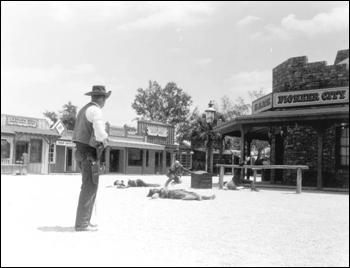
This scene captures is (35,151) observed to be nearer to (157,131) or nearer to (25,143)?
(25,143)

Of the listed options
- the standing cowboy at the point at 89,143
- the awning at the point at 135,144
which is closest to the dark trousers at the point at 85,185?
the standing cowboy at the point at 89,143

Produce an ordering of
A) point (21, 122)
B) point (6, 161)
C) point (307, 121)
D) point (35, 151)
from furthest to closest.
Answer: point (35, 151) < point (21, 122) < point (6, 161) < point (307, 121)

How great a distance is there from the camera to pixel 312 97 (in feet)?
46.0

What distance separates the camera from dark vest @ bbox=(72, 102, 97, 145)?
3998 millimetres

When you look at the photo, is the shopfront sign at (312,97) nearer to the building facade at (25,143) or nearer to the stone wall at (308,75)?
the stone wall at (308,75)

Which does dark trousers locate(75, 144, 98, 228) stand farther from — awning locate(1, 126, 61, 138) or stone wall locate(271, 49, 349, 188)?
awning locate(1, 126, 61, 138)

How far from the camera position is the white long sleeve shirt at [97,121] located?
3.88 meters

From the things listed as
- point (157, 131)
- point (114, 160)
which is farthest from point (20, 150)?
point (157, 131)

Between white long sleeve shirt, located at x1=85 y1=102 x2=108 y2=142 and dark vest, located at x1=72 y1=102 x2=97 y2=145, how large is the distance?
0.17 ft

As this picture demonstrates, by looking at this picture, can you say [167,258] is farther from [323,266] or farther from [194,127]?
[194,127]

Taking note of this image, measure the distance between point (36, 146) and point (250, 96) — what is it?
20144 mm

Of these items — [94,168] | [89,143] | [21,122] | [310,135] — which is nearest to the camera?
[89,143]

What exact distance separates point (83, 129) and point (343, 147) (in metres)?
11.2

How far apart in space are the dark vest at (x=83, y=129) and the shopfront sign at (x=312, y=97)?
1110 cm
